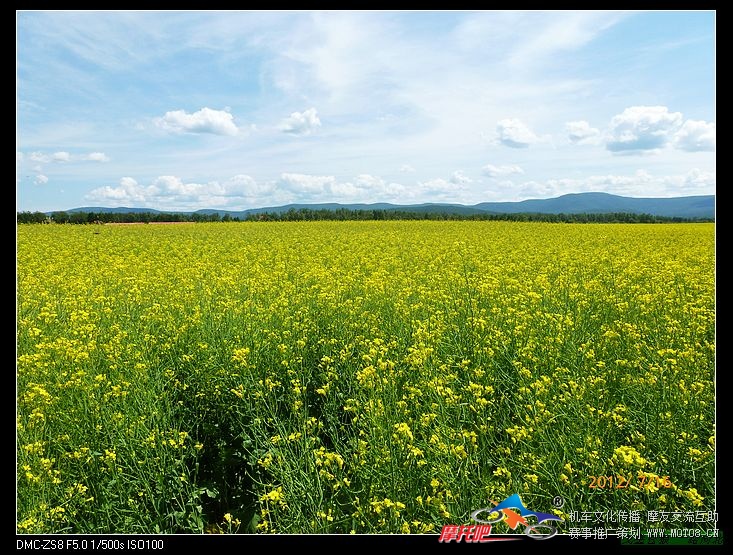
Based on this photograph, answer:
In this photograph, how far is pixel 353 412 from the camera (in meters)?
4.14

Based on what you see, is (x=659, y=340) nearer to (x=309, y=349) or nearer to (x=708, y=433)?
(x=708, y=433)

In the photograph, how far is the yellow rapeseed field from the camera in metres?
3.12

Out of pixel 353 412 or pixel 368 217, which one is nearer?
pixel 353 412

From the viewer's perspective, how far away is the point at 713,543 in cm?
294

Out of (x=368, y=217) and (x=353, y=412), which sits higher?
(x=368, y=217)

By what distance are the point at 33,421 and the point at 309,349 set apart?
2448 mm

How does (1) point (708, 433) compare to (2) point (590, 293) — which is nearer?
(1) point (708, 433)

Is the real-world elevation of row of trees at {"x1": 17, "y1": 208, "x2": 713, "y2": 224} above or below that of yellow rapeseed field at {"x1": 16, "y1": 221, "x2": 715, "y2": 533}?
above

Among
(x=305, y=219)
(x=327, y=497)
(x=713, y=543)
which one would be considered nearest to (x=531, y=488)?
(x=713, y=543)

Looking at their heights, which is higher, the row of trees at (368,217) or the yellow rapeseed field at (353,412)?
the row of trees at (368,217)

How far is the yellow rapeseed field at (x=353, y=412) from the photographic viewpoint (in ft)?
10.2

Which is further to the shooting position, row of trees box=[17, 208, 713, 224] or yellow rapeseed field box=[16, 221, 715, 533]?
row of trees box=[17, 208, 713, 224]

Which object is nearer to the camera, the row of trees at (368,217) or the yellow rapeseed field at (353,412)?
the yellow rapeseed field at (353,412)
